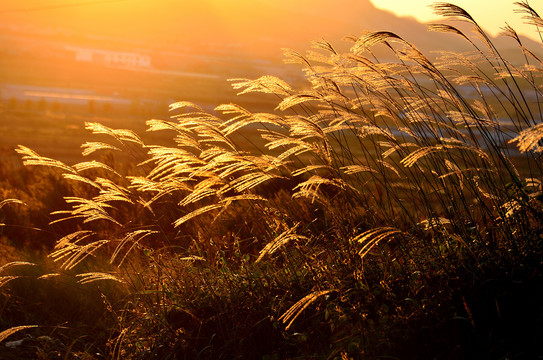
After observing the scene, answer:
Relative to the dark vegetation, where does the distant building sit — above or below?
below

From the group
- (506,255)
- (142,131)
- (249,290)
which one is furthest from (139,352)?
(142,131)

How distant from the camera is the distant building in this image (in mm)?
97875

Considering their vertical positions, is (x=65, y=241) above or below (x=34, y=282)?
above

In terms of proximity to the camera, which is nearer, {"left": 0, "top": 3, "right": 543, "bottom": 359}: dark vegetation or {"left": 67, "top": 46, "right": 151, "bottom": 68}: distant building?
{"left": 0, "top": 3, "right": 543, "bottom": 359}: dark vegetation

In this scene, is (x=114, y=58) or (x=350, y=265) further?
(x=114, y=58)

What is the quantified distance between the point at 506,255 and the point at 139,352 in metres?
2.17

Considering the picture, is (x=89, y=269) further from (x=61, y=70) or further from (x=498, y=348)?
(x=61, y=70)

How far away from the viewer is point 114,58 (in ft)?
350

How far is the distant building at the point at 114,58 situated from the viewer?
97875 millimetres

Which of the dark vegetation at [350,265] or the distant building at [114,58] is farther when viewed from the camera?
the distant building at [114,58]

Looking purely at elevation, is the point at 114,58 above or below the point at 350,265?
below

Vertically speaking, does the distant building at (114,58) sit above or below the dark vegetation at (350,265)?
below

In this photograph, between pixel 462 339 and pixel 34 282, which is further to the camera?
pixel 34 282

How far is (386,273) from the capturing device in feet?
12.1
